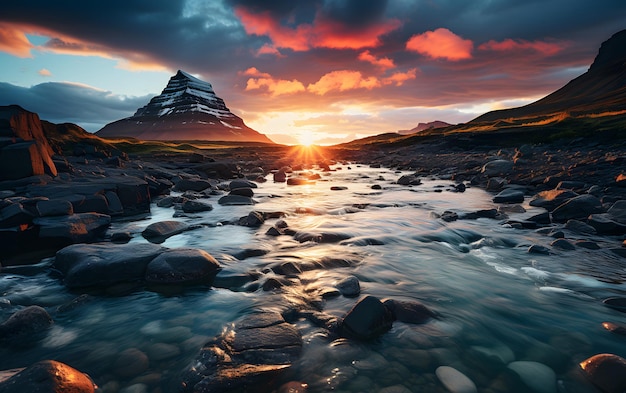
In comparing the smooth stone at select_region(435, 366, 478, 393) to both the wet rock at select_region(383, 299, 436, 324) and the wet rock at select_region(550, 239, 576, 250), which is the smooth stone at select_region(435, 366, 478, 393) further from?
the wet rock at select_region(550, 239, 576, 250)

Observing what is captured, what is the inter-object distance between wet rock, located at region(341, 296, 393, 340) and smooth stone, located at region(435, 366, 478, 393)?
32.3 inches

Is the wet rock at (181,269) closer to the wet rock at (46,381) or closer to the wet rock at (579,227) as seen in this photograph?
the wet rock at (46,381)

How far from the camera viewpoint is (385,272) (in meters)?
6.16

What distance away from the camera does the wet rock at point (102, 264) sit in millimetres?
5465

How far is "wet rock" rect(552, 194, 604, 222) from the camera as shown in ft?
30.2

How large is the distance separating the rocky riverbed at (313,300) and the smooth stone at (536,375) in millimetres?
16

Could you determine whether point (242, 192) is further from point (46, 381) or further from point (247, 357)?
point (46, 381)

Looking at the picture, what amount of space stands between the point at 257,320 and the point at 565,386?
10.9ft

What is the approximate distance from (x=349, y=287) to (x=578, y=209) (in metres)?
8.26

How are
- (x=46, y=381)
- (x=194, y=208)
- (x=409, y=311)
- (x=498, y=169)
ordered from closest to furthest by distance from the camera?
1. (x=46, y=381)
2. (x=409, y=311)
3. (x=194, y=208)
4. (x=498, y=169)

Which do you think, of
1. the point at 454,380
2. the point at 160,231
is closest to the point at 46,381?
the point at 454,380

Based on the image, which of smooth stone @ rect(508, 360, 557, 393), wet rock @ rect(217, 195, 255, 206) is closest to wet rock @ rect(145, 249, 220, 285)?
smooth stone @ rect(508, 360, 557, 393)

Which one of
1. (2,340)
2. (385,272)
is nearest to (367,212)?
(385,272)

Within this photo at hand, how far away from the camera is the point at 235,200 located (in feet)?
45.9
